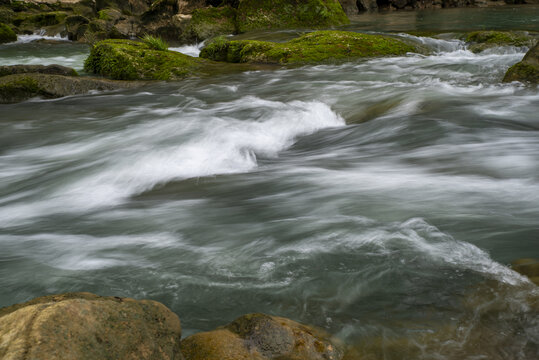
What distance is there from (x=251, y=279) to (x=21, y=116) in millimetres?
6315

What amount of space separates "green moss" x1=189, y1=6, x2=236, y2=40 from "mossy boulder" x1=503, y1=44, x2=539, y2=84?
44.5 ft

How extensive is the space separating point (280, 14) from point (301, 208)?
16.7 meters

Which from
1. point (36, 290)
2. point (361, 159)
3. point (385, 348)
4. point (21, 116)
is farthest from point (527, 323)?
point (21, 116)

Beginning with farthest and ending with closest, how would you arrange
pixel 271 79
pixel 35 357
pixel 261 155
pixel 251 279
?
1. pixel 271 79
2. pixel 261 155
3. pixel 251 279
4. pixel 35 357

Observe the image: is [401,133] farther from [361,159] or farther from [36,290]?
[36,290]

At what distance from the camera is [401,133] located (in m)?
5.73

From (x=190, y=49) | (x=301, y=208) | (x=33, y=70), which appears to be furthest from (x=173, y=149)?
(x=190, y=49)

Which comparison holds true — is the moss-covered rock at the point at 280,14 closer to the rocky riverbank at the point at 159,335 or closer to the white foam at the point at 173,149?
the white foam at the point at 173,149

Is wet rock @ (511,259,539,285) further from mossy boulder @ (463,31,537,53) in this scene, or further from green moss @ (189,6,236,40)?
green moss @ (189,6,236,40)

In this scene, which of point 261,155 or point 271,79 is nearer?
point 261,155

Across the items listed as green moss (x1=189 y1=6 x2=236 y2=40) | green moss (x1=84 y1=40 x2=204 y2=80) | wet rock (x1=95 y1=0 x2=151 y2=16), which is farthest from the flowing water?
wet rock (x1=95 y1=0 x2=151 y2=16)

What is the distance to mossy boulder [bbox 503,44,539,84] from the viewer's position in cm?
725

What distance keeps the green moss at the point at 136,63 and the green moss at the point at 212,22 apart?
27.6 feet

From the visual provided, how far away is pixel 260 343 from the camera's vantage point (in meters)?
1.95
